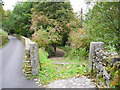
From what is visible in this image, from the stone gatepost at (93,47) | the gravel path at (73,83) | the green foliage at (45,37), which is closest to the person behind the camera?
the gravel path at (73,83)

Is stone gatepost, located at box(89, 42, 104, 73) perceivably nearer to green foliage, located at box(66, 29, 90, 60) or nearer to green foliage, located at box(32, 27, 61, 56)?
green foliage, located at box(66, 29, 90, 60)

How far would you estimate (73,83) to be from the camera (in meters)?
3.53

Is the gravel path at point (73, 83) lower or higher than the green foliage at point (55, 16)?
lower

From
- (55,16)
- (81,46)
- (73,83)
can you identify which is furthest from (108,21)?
(55,16)

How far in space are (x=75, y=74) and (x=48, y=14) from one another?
32.4 ft

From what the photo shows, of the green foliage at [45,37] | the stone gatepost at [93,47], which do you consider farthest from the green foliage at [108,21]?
the green foliage at [45,37]

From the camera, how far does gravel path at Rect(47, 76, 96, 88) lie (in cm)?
336

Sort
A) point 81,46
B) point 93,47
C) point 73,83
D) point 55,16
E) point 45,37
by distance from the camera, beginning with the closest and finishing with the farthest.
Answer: point 73,83 → point 93,47 → point 81,46 → point 45,37 → point 55,16

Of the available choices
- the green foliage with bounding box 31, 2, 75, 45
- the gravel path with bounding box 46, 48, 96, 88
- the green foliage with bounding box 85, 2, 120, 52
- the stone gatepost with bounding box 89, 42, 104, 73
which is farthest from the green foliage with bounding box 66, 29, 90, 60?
the gravel path with bounding box 46, 48, 96, 88

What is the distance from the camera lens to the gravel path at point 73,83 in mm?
3361

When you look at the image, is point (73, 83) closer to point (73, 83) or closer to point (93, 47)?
point (73, 83)

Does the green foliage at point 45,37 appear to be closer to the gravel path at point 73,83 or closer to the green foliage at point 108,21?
the green foliage at point 108,21

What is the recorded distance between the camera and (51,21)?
12195 mm

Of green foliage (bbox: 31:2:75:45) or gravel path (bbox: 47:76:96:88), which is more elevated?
green foliage (bbox: 31:2:75:45)
